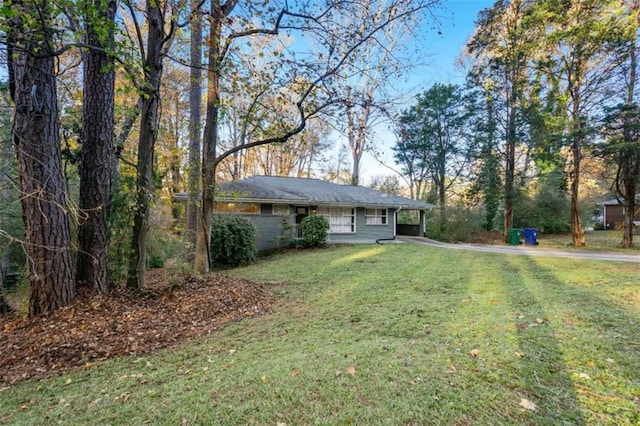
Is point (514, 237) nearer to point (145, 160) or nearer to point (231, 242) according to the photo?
point (231, 242)

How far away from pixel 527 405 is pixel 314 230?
11.6 m

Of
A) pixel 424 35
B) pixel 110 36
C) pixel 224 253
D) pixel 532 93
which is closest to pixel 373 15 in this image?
pixel 424 35

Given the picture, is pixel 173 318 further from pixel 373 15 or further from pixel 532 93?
pixel 532 93

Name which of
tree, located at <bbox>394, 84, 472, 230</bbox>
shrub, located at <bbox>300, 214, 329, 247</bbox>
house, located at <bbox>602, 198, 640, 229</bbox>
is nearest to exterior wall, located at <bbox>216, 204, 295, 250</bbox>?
shrub, located at <bbox>300, 214, 329, 247</bbox>

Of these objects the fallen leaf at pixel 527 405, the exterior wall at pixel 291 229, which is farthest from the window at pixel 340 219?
the fallen leaf at pixel 527 405

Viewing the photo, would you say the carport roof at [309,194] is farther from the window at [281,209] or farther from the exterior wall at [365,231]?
the exterior wall at [365,231]

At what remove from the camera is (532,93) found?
58.5ft

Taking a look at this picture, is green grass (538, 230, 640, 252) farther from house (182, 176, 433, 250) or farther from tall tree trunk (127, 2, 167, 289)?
tall tree trunk (127, 2, 167, 289)

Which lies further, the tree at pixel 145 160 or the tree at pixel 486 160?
the tree at pixel 486 160

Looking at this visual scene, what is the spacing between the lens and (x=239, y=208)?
1381cm

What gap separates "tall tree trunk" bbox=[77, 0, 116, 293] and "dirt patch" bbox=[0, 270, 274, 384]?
0.45 m

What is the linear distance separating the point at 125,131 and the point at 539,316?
33.3 feet

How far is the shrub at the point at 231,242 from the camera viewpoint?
415 inches

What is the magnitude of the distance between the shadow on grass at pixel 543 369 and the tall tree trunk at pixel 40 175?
545cm
